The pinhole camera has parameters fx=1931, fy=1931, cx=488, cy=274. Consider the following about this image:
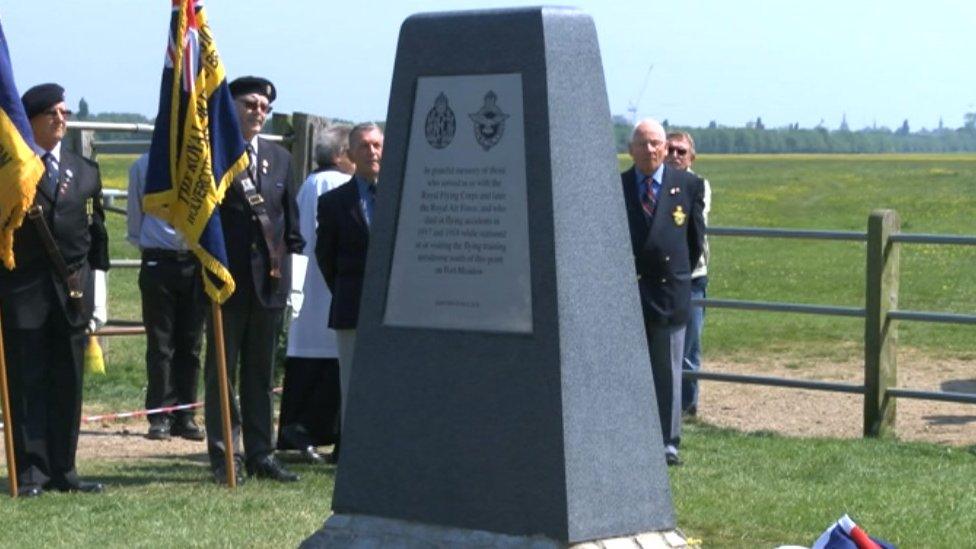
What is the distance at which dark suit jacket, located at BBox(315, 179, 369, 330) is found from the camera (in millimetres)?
10297

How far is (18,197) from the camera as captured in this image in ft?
30.7

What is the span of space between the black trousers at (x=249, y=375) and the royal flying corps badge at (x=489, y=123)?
3247mm

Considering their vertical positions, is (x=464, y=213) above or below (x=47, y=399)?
above

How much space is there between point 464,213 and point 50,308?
10.9 ft

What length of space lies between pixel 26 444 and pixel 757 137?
5464 inches

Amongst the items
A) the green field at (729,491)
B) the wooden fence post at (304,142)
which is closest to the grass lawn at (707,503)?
the green field at (729,491)

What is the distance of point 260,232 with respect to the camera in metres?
10.1

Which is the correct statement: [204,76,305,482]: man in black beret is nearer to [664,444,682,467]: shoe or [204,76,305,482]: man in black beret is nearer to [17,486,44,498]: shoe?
[17,486,44,498]: shoe

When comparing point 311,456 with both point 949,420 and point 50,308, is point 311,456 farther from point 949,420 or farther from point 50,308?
point 949,420

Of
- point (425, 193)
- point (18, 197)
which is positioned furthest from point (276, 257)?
point (425, 193)

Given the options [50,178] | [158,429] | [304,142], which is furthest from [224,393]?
[304,142]

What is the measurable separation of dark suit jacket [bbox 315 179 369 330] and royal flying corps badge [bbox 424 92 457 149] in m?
2.94

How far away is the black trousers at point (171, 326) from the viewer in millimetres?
12711

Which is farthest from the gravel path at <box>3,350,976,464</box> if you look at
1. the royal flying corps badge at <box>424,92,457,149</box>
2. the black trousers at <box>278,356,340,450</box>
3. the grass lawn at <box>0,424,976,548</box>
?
the royal flying corps badge at <box>424,92,457,149</box>
